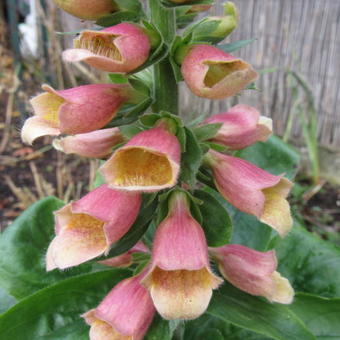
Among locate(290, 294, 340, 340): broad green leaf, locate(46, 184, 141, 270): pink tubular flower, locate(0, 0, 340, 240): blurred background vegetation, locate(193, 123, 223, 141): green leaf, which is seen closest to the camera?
locate(46, 184, 141, 270): pink tubular flower

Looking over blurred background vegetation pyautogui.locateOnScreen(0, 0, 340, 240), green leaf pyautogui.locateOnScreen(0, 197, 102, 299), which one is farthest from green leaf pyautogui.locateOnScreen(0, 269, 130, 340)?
blurred background vegetation pyautogui.locateOnScreen(0, 0, 340, 240)

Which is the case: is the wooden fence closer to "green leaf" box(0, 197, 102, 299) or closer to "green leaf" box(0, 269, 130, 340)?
"green leaf" box(0, 197, 102, 299)

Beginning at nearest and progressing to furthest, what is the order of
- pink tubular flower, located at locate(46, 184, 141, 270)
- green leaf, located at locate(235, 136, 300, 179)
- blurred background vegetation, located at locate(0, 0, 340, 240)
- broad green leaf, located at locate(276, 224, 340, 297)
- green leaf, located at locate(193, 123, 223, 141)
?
pink tubular flower, located at locate(46, 184, 141, 270)
green leaf, located at locate(193, 123, 223, 141)
broad green leaf, located at locate(276, 224, 340, 297)
green leaf, located at locate(235, 136, 300, 179)
blurred background vegetation, located at locate(0, 0, 340, 240)

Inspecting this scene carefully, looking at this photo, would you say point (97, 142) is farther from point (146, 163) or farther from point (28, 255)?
point (28, 255)

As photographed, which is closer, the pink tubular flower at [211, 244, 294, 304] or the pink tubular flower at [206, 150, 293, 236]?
the pink tubular flower at [206, 150, 293, 236]

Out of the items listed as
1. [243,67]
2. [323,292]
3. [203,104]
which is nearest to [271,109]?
[203,104]

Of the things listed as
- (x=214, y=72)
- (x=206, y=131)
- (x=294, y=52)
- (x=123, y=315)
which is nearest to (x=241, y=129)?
(x=206, y=131)
